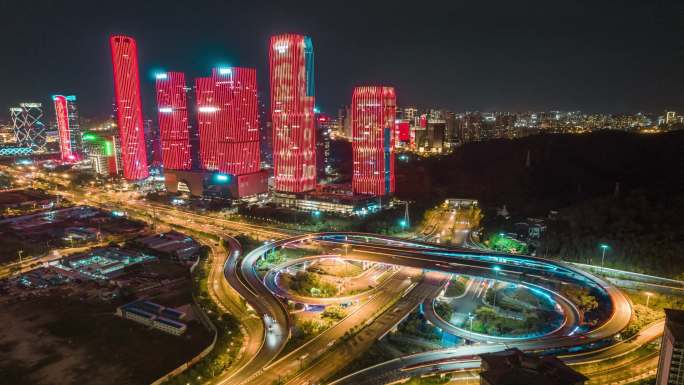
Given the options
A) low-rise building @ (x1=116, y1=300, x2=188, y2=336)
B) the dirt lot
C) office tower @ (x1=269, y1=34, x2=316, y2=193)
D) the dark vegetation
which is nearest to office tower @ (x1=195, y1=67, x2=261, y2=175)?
office tower @ (x1=269, y1=34, x2=316, y2=193)

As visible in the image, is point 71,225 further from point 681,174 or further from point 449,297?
point 681,174

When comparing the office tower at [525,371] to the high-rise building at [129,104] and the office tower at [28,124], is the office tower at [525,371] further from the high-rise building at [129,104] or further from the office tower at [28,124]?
the office tower at [28,124]

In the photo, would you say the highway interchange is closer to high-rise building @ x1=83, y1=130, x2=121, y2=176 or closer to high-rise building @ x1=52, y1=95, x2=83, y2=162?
high-rise building @ x1=83, y1=130, x2=121, y2=176

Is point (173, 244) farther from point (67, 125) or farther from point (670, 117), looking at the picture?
point (670, 117)

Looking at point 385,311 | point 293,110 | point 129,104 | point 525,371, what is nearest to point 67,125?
point 129,104

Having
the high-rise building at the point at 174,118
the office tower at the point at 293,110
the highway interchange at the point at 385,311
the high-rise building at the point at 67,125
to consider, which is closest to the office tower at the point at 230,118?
the high-rise building at the point at 174,118
